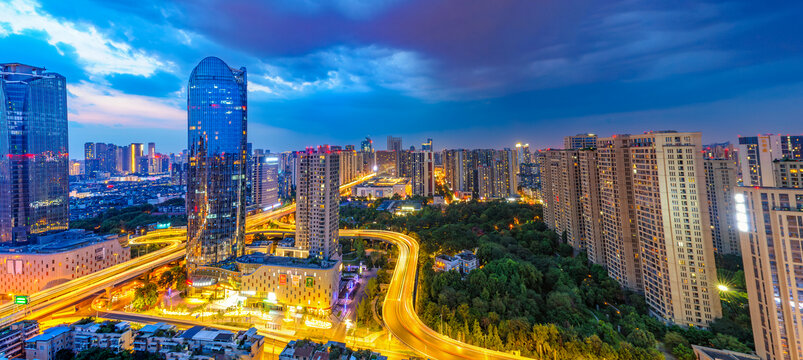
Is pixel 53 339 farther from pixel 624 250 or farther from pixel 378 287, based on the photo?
pixel 624 250

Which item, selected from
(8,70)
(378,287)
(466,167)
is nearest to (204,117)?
(378,287)

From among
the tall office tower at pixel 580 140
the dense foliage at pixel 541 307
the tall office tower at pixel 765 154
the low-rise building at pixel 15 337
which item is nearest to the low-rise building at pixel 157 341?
the low-rise building at pixel 15 337

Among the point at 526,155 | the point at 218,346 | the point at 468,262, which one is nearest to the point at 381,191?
the point at 468,262

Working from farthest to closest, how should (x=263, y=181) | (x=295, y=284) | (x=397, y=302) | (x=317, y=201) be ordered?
1. (x=263, y=181)
2. (x=317, y=201)
3. (x=295, y=284)
4. (x=397, y=302)

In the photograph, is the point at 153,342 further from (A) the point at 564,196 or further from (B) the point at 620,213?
(A) the point at 564,196

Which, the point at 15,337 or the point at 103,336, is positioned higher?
the point at 15,337

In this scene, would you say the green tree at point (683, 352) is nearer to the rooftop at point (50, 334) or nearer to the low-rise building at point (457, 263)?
the low-rise building at point (457, 263)

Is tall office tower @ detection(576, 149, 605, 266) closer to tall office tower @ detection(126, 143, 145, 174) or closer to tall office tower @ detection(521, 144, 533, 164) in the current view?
tall office tower @ detection(521, 144, 533, 164)
